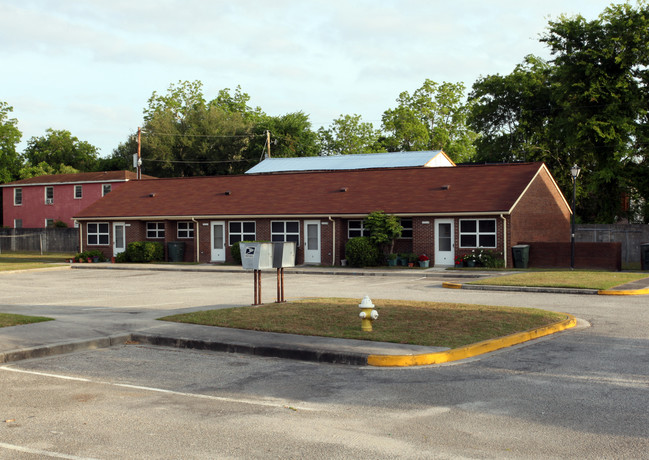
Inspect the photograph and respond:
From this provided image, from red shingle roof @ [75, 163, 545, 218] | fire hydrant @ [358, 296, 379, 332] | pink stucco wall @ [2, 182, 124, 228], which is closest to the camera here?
fire hydrant @ [358, 296, 379, 332]

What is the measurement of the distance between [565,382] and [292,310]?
7107mm

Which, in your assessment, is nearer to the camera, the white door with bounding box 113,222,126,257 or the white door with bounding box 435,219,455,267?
the white door with bounding box 435,219,455,267

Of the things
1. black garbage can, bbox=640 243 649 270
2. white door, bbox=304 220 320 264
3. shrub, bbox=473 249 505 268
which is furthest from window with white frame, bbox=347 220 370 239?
black garbage can, bbox=640 243 649 270

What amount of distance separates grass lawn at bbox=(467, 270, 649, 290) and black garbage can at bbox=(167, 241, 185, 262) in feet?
69.3

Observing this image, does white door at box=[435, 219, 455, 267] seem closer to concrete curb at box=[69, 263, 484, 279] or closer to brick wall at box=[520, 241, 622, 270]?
concrete curb at box=[69, 263, 484, 279]

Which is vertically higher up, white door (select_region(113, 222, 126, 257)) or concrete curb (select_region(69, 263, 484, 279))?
white door (select_region(113, 222, 126, 257))

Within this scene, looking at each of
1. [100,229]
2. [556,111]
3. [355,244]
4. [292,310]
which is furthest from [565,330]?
[556,111]

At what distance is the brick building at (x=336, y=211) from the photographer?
32562 mm

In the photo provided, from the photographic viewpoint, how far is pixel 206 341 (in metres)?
11.0

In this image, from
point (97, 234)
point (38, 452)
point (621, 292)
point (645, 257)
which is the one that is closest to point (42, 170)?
point (97, 234)

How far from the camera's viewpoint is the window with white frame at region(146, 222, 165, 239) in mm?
41062

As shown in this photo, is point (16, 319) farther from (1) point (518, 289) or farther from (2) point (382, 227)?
(2) point (382, 227)

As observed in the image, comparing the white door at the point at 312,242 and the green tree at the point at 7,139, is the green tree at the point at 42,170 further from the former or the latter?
the white door at the point at 312,242

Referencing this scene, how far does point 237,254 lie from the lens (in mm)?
36625
